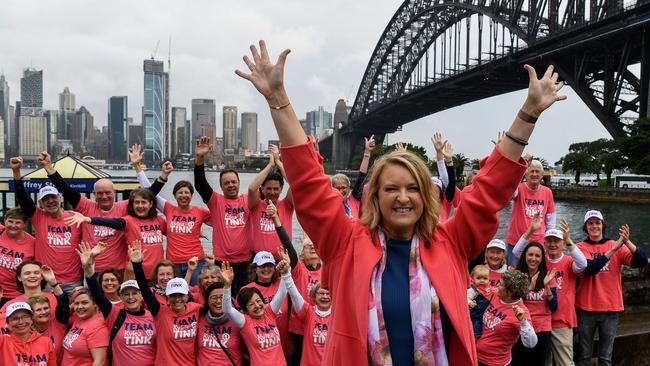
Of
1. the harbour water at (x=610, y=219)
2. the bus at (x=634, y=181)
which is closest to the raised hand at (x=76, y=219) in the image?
the harbour water at (x=610, y=219)

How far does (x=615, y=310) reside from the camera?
503 centimetres

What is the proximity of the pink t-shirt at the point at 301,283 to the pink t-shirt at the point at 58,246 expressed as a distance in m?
2.02

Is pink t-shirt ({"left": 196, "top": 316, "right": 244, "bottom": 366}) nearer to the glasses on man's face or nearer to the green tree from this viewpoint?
the glasses on man's face

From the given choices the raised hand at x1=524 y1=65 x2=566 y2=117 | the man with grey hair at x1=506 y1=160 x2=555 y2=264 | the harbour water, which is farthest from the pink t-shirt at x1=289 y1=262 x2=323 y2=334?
the harbour water

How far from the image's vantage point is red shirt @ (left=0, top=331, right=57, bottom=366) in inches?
150

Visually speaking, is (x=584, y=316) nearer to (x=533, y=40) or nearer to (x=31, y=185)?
(x=31, y=185)

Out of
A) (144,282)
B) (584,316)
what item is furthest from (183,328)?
(584,316)

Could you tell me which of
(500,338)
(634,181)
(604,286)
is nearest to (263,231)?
(500,338)

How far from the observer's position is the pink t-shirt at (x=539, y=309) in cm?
474

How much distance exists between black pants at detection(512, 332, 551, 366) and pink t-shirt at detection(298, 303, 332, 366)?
166cm

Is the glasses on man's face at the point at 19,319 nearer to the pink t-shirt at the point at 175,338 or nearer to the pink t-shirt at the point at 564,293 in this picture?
the pink t-shirt at the point at 175,338

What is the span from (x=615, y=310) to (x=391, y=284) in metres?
4.02

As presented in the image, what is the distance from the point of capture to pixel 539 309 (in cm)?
477

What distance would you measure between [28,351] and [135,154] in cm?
293
